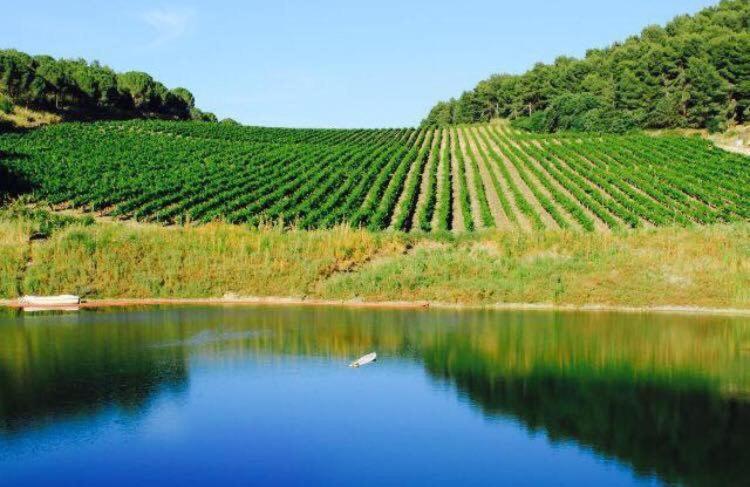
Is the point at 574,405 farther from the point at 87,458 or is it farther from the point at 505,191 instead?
the point at 505,191

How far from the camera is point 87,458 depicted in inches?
554

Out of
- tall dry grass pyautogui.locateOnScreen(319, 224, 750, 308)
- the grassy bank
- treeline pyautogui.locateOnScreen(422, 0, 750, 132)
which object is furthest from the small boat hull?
treeline pyautogui.locateOnScreen(422, 0, 750, 132)

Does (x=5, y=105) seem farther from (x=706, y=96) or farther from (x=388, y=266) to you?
(x=706, y=96)

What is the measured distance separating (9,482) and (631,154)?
6821 cm

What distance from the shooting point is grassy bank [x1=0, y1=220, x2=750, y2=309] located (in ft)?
102

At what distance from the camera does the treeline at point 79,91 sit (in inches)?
4011

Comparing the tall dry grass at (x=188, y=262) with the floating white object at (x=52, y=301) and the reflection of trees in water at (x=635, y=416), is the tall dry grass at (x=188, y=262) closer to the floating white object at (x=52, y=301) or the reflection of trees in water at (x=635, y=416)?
the floating white object at (x=52, y=301)

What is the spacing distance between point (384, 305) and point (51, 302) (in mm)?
14543

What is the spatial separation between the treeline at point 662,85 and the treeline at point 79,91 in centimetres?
7036

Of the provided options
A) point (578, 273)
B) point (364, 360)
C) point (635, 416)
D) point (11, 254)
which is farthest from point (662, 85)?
point (635, 416)

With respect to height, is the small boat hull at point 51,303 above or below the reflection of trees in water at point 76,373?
above

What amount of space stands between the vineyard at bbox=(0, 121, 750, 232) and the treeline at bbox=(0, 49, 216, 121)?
767 inches

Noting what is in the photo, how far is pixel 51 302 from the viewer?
30.5m

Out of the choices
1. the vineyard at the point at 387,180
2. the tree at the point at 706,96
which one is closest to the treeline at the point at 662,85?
the tree at the point at 706,96
